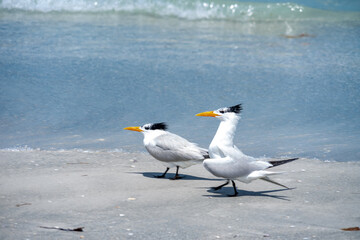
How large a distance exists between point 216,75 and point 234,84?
44cm

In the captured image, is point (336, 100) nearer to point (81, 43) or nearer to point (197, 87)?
point (197, 87)

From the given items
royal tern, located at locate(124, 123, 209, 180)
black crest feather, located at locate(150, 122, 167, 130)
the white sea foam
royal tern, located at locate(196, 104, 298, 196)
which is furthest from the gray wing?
the white sea foam

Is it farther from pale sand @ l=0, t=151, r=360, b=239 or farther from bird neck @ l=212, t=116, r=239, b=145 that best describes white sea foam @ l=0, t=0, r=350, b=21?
bird neck @ l=212, t=116, r=239, b=145

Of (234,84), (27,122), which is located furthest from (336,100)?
(27,122)

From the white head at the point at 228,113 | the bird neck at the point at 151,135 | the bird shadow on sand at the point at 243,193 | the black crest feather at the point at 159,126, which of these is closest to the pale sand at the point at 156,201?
the bird shadow on sand at the point at 243,193

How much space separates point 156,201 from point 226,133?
883 mm

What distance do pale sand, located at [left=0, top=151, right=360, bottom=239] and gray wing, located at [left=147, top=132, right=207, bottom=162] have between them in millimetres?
225

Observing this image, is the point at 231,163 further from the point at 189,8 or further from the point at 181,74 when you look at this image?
the point at 189,8

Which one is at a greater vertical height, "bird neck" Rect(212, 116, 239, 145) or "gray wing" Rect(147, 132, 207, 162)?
"bird neck" Rect(212, 116, 239, 145)

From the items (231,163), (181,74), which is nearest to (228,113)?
(231,163)

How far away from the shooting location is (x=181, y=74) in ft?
29.1

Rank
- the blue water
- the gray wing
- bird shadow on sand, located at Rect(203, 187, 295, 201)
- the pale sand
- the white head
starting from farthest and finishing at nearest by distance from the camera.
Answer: the blue water
the gray wing
the white head
bird shadow on sand, located at Rect(203, 187, 295, 201)
the pale sand

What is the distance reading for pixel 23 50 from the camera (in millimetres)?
9891

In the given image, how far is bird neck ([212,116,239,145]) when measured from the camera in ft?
A: 16.3
